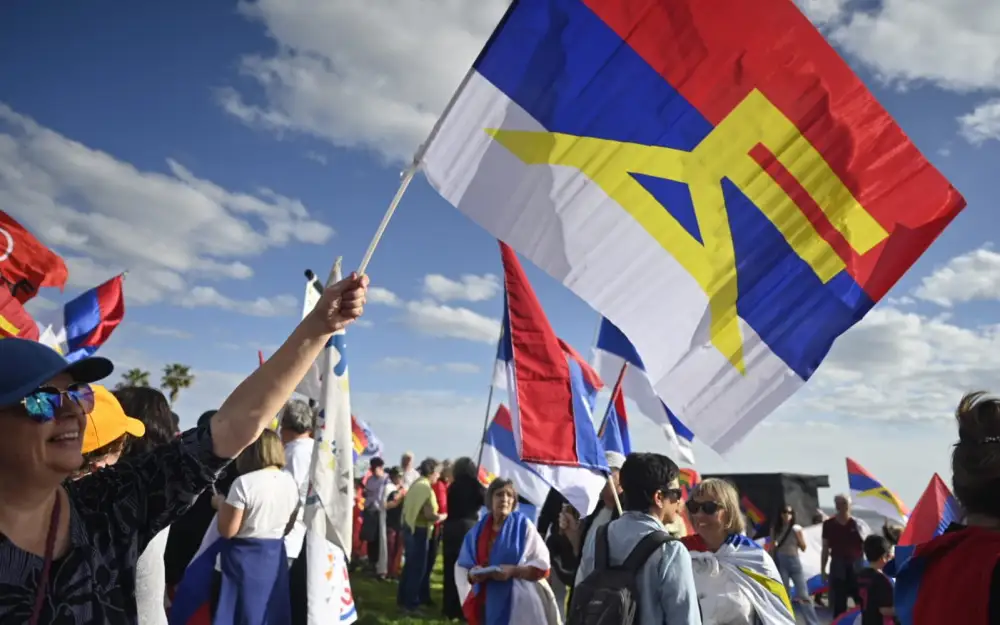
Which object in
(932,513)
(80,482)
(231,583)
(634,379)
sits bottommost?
(231,583)

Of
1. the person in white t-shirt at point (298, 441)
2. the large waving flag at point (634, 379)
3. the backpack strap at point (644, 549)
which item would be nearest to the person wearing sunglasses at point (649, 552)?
the backpack strap at point (644, 549)

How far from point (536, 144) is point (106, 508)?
2321 mm

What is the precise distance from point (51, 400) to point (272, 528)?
2818mm

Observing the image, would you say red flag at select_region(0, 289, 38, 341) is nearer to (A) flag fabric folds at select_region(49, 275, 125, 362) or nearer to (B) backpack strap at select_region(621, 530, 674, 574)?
(A) flag fabric folds at select_region(49, 275, 125, 362)

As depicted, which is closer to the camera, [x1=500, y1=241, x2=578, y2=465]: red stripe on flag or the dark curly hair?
the dark curly hair

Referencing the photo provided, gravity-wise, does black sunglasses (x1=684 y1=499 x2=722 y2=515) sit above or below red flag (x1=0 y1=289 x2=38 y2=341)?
below

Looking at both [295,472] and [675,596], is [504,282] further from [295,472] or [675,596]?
[675,596]

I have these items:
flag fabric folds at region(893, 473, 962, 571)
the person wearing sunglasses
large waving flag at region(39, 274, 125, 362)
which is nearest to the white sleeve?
the person wearing sunglasses

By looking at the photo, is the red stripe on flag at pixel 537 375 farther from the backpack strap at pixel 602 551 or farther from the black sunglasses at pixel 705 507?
the backpack strap at pixel 602 551

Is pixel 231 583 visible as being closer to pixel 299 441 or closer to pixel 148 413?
pixel 148 413

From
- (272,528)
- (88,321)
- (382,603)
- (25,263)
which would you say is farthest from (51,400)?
(382,603)

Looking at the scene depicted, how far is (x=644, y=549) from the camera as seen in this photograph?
11.2 ft

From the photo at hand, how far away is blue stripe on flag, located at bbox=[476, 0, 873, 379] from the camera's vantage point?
3318mm

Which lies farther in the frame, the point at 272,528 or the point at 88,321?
the point at 88,321
